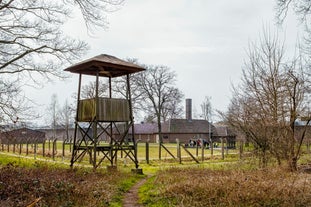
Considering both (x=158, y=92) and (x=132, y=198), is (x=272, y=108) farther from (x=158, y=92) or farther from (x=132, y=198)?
(x=158, y=92)

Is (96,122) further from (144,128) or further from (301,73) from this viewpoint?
(144,128)

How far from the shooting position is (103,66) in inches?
594

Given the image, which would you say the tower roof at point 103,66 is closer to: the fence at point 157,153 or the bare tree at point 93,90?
the fence at point 157,153

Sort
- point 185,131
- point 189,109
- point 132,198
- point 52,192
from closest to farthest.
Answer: point 52,192
point 132,198
point 185,131
point 189,109

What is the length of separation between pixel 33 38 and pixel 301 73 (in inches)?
507

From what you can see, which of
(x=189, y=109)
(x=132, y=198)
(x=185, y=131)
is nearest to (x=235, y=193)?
(x=132, y=198)

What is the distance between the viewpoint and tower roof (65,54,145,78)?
14.4m

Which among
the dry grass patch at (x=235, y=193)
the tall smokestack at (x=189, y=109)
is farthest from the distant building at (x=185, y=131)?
the dry grass patch at (x=235, y=193)

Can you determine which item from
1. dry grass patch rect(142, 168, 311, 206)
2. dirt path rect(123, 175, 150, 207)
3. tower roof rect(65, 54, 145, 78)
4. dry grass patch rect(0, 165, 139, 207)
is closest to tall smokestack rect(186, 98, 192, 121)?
tower roof rect(65, 54, 145, 78)

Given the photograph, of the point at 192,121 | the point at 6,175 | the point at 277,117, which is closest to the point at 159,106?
the point at 192,121

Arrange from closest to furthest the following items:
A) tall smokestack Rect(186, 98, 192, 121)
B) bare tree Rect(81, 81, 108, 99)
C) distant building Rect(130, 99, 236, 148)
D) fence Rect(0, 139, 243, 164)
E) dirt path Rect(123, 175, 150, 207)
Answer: dirt path Rect(123, 175, 150, 207) → fence Rect(0, 139, 243, 164) → bare tree Rect(81, 81, 108, 99) → distant building Rect(130, 99, 236, 148) → tall smokestack Rect(186, 98, 192, 121)

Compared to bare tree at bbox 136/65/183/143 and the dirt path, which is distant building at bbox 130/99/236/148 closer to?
bare tree at bbox 136/65/183/143

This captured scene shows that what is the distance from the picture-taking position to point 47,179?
9523 mm

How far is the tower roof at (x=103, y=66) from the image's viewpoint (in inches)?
566
